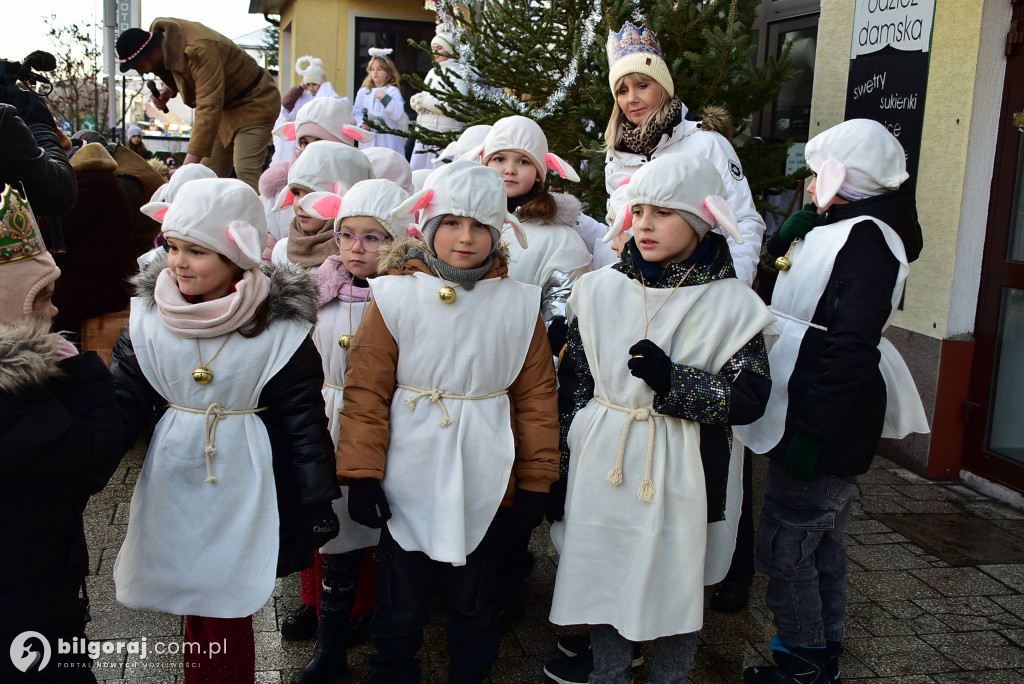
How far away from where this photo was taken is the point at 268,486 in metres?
2.88

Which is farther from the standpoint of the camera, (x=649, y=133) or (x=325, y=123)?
(x=325, y=123)

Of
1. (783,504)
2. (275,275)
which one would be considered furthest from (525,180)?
(783,504)

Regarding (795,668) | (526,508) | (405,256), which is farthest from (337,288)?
(795,668)

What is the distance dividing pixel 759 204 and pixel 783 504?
231cm

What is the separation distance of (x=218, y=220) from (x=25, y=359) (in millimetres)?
721

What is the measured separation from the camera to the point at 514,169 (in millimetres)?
3980

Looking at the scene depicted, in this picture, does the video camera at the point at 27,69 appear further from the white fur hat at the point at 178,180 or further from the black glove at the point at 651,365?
the black glove at the point at 651,365

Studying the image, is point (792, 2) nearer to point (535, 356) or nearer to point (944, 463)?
point (944, 463)

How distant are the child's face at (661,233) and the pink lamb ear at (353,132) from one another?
305 cm

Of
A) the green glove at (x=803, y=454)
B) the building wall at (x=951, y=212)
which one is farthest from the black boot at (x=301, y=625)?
the building wall at (x=951, y=212)

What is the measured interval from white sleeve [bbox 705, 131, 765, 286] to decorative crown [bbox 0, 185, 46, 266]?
267cm

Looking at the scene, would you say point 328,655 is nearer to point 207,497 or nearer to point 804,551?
point 207,497

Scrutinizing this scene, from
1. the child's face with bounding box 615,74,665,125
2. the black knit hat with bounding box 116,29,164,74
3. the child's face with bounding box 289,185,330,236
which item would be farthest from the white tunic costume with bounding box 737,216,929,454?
the black knit hat with bounding box 116,29,164,74

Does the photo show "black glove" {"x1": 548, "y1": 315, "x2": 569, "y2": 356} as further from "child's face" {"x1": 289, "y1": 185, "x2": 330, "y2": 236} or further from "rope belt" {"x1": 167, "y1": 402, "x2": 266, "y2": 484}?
"rope belt" {"x1": 167, "y1": 402, "x2": 266, "y2": 484}
